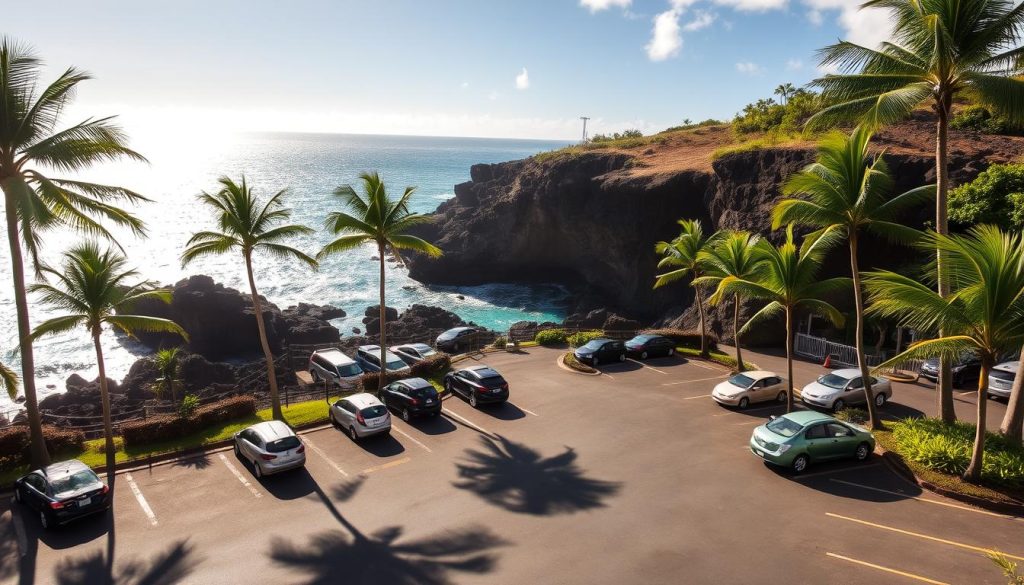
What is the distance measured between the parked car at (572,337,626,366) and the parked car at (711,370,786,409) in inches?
276

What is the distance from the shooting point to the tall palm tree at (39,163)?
16016 mm

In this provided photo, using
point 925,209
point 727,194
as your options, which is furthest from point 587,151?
point 925,209

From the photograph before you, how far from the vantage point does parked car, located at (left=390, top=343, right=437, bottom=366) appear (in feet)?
106

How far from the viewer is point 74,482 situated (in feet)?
50.2

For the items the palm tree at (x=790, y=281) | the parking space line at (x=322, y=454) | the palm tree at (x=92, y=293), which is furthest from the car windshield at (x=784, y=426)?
the palm tree at (x=92, y=293)

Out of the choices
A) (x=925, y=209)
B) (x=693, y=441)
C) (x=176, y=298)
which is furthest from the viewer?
(x=176, y=298)

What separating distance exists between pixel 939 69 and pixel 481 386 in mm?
18671

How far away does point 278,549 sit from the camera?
14.1 meters

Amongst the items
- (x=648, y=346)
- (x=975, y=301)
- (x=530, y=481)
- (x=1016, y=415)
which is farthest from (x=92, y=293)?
(x=1016, y=415)

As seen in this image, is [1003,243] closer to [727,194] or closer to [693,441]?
[693,441]

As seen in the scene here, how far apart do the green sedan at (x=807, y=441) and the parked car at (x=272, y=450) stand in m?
14.4

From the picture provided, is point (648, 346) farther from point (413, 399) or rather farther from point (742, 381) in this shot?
→ point (413, 399)

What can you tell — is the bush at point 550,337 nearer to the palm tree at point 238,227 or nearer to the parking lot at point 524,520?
the parking lot at point 524,520

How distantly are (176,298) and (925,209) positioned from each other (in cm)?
5605
